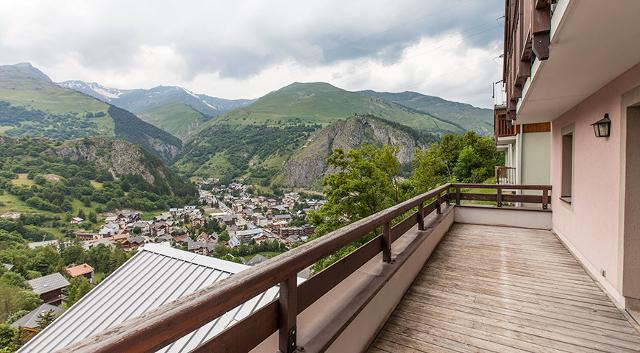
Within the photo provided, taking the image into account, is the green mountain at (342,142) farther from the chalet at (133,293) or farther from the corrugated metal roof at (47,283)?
the chalet at (133,293)

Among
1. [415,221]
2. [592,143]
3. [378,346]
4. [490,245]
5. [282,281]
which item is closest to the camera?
A: [282,281]

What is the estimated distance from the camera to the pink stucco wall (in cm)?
343

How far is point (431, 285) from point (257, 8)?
14.3 m

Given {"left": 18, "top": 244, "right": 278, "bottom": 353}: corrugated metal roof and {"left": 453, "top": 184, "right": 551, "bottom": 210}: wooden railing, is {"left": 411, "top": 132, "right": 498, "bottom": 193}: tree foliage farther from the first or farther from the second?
{"left": 18, "top": 244, "right": 278, "bottom": 353}: corrugated metal roof

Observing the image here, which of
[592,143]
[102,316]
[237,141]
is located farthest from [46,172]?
[592,143]

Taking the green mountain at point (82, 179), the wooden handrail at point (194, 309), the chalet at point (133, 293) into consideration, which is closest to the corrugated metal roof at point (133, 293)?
the chalet at point (133, 293)

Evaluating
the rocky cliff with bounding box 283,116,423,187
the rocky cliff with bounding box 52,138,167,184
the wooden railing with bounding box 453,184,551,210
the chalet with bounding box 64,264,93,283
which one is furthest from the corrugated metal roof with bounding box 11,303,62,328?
the rocky cliff with bounding box 283,116,423,187

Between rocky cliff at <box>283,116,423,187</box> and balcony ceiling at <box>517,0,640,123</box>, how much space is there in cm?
10580

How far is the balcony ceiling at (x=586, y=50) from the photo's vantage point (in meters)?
1.87

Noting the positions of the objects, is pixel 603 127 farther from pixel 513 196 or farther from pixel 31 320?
pixel 31 320

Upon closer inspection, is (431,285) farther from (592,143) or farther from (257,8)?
(257,8)

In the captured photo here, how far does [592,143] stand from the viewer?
14.0 feet

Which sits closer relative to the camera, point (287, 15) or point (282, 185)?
point (287, 15)

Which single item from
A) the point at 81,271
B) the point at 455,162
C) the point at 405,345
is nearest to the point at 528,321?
the point at 405,345
